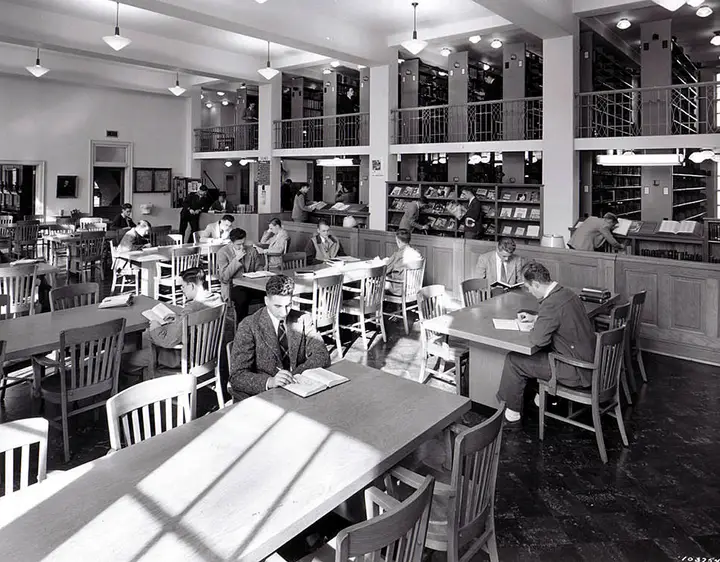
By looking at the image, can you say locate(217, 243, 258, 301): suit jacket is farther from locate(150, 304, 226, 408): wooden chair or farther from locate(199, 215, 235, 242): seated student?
locate(150, 304, 226, 408): wooden chair

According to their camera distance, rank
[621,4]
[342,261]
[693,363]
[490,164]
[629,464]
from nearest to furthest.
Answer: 1. [629,464]
2. [693,363]
3. [342,261]
4. [621,4]
5. [490,164]

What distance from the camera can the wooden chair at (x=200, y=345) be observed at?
3812 millimetres

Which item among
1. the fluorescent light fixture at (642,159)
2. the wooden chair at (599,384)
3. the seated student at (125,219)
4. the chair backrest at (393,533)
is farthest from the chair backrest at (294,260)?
the chair backrest at (393,533)

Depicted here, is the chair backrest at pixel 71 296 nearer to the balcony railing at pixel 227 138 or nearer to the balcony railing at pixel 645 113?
the balcony railing at pixel 645 113

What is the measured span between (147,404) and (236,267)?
4.18 metres

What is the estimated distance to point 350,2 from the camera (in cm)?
903

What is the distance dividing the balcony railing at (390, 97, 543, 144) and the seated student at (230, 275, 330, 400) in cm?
839

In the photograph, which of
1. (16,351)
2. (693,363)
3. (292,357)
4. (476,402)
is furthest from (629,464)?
(16,351)

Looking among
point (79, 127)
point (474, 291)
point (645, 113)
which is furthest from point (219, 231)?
point (645, 113)

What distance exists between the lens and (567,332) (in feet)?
12.8

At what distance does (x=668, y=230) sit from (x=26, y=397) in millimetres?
8782

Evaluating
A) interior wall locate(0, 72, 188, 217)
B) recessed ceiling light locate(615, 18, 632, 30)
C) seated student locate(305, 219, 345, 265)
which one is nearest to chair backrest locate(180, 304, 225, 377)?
seated student locate(305, 219, 345, 265)

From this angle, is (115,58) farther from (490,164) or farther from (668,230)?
(668,230)

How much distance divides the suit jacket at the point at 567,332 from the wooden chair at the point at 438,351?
0.76 meters
